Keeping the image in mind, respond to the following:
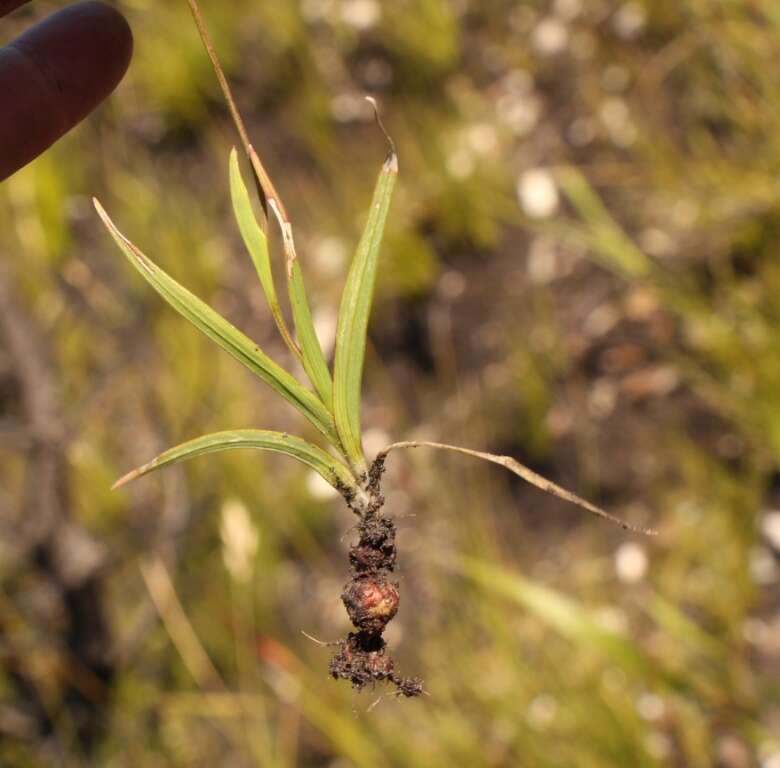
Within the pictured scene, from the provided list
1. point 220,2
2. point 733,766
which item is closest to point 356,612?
point 733,766

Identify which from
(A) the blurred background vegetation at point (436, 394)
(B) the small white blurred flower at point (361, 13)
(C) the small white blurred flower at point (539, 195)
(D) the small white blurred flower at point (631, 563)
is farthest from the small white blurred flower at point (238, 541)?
(B) the small white blurred flower at point (361, 13)

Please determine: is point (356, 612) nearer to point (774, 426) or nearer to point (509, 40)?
point (774, 426)

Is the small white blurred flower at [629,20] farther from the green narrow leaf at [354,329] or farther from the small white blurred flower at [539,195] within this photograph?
the green narrow leaf at [354,329]

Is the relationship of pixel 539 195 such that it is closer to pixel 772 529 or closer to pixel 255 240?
pixel 772 529

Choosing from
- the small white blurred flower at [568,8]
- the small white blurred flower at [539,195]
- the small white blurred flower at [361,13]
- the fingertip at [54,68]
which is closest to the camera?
the fingertip at [54,68]

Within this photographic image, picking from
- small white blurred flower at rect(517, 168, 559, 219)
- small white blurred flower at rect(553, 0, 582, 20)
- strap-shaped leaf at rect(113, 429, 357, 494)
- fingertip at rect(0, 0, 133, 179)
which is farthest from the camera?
small white blurred flower at rect(553, 0, 582, 20)

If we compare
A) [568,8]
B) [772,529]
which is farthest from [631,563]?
[568,8]

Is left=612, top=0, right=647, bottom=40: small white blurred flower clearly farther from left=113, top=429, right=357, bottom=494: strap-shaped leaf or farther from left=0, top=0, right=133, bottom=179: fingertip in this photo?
left=113, top=429, right=357, bottom=494: strap-shaped leaf

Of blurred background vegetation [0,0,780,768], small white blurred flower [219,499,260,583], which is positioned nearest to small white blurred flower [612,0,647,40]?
blurred background vegetation [0,0,780,768]

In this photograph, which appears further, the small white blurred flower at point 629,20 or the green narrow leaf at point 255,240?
the small white blurred flower at point 629,20
